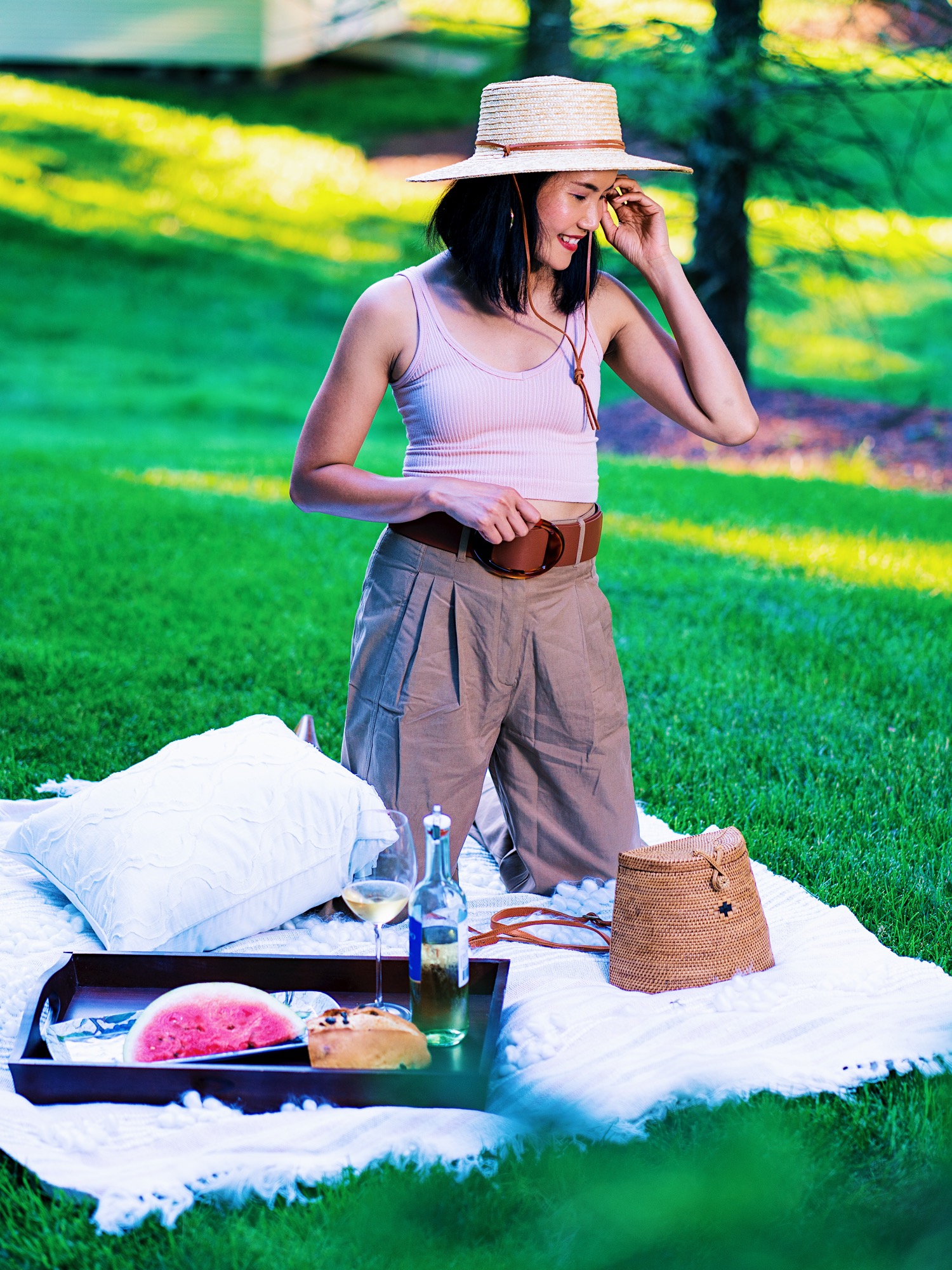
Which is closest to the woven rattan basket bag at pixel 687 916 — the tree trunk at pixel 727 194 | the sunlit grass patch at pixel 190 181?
the tree trunk at pixel 727 194

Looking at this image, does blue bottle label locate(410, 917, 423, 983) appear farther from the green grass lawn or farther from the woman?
the woman

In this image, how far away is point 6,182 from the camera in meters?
18.1

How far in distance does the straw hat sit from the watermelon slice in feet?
5.95

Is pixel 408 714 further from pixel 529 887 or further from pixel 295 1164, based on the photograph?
pixel 295 1164

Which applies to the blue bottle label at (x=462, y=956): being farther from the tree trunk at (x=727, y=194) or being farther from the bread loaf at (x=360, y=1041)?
the tree trunk at (x=727, y=194)

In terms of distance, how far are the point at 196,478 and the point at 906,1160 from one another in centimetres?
712

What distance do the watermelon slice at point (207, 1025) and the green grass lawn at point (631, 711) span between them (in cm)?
33

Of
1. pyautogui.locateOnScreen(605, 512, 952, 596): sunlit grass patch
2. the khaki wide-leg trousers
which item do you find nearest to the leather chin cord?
the khaki wide-leg trousers

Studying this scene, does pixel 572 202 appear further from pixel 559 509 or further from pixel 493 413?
pixel 559 509

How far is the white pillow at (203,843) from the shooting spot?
3.13 m

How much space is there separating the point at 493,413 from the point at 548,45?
333 inches

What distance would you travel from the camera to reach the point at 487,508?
3.06 meters

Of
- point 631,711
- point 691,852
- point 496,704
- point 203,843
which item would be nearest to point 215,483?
point 631,711

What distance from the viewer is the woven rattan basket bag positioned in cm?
296
